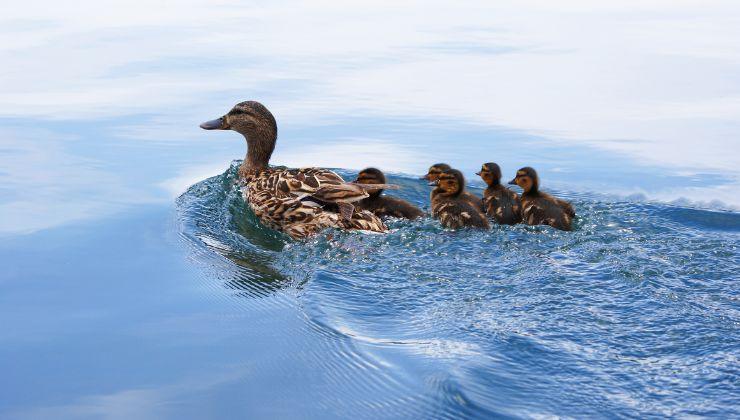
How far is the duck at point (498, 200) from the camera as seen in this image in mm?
6395

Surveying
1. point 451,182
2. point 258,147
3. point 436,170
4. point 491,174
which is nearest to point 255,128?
point 258,147

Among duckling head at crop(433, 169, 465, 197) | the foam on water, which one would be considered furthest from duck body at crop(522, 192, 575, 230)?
duckling head at crop(433, 169, 465, 197)

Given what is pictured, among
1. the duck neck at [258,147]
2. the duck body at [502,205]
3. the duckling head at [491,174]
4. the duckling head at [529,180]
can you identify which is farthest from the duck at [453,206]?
the duck neck at [258,147]

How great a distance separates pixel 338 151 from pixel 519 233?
237 centimetres

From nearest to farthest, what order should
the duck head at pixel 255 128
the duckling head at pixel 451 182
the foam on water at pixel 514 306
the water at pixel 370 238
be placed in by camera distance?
the foam on water at pixel 514 306 < the water at pixel 370 238 < the duckling head at pixel 451 182 < the duck head at pixel 255 128

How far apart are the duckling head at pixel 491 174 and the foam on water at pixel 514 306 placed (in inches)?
21.0

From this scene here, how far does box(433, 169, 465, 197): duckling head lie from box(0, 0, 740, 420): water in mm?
328

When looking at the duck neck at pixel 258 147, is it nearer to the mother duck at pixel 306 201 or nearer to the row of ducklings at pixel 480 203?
the mother duck at pixel 306 201

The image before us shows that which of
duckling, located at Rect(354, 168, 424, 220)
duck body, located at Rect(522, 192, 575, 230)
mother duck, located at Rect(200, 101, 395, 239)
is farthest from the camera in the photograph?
duckling, located at Rect(354, 168, 424, 220)

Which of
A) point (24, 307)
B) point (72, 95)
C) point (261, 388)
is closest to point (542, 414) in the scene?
point (261, 388)

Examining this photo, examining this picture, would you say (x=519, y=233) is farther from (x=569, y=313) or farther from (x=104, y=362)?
(x=104, y=362)

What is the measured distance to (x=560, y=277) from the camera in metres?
4.89

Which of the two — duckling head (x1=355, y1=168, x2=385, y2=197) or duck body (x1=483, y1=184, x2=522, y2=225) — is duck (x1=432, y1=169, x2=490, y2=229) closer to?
duck body (x1=483, y1=184, x2=522, y2=225)

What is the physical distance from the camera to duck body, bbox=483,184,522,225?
21.0 ft
